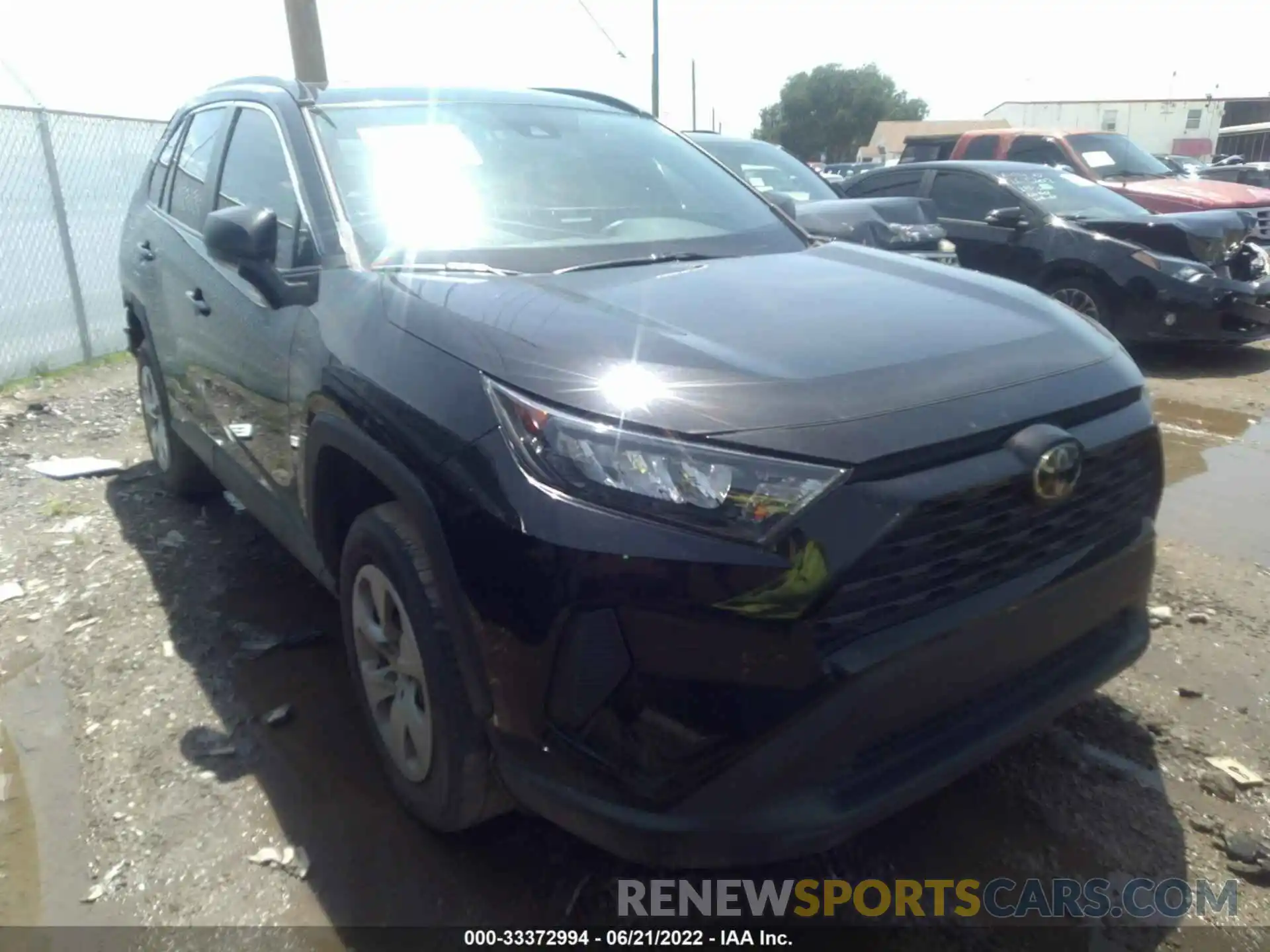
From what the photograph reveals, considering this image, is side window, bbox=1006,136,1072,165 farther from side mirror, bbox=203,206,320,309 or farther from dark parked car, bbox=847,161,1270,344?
side mirror, bbox=203,206,320,309

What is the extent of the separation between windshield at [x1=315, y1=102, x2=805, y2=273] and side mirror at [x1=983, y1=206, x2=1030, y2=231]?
4.98 m

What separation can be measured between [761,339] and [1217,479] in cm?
387

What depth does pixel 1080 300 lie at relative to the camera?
7.88 m

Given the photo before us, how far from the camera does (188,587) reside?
413 cm

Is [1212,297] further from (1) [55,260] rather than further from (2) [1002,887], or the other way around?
(1) [55,260]

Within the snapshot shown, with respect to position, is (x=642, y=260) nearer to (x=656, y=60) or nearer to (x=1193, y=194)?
(x=1193, y=194)

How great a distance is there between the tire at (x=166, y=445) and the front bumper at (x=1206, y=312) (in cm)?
632

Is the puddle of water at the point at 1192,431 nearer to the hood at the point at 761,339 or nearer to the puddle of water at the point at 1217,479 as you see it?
the puddle of water at the point at 1217,479

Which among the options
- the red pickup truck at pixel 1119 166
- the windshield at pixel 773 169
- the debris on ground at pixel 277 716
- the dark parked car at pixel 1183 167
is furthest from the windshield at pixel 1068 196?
the debris on ground at pixel 277 716

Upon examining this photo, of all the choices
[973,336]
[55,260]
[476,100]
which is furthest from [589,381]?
[55,260]

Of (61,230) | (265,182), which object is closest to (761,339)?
(265,182)

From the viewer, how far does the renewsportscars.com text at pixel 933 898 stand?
2309mm

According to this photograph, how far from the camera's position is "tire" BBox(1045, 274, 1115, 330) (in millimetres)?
7684

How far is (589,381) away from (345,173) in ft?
4.57
